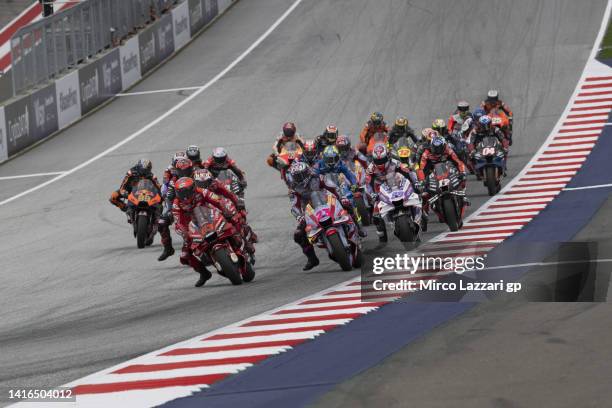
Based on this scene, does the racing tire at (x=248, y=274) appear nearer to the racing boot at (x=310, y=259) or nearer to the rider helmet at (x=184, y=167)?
the racing boot at (x=310, y=259)

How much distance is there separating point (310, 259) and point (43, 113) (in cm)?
1956

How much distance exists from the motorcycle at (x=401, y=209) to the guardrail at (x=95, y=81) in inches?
662

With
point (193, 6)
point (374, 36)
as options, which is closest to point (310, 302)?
point (374, 36)

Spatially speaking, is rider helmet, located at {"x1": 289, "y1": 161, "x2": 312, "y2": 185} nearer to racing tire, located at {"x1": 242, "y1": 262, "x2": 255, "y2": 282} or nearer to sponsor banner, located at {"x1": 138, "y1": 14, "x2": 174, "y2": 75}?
racing tire, located at {"x1": 242, "y1": 262, "x2": 255, "y2": 282}

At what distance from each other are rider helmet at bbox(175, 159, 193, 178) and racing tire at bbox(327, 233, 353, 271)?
9.69 ft

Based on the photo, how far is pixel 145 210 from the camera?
74.5 feet

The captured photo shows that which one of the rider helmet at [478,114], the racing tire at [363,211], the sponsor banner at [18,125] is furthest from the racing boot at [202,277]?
the sponsor banner at [18,125]

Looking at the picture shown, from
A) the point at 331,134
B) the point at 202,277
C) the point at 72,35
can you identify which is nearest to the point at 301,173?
the point at 202,277

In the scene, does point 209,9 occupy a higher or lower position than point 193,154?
higher

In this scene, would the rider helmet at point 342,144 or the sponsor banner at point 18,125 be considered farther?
the sponsor banner at point 18,125

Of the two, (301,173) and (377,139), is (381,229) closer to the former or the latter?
(301,173)

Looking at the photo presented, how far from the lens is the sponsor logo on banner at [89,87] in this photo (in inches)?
1500

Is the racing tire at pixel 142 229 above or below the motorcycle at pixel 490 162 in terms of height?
below

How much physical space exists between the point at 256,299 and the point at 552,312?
15.9 ft
